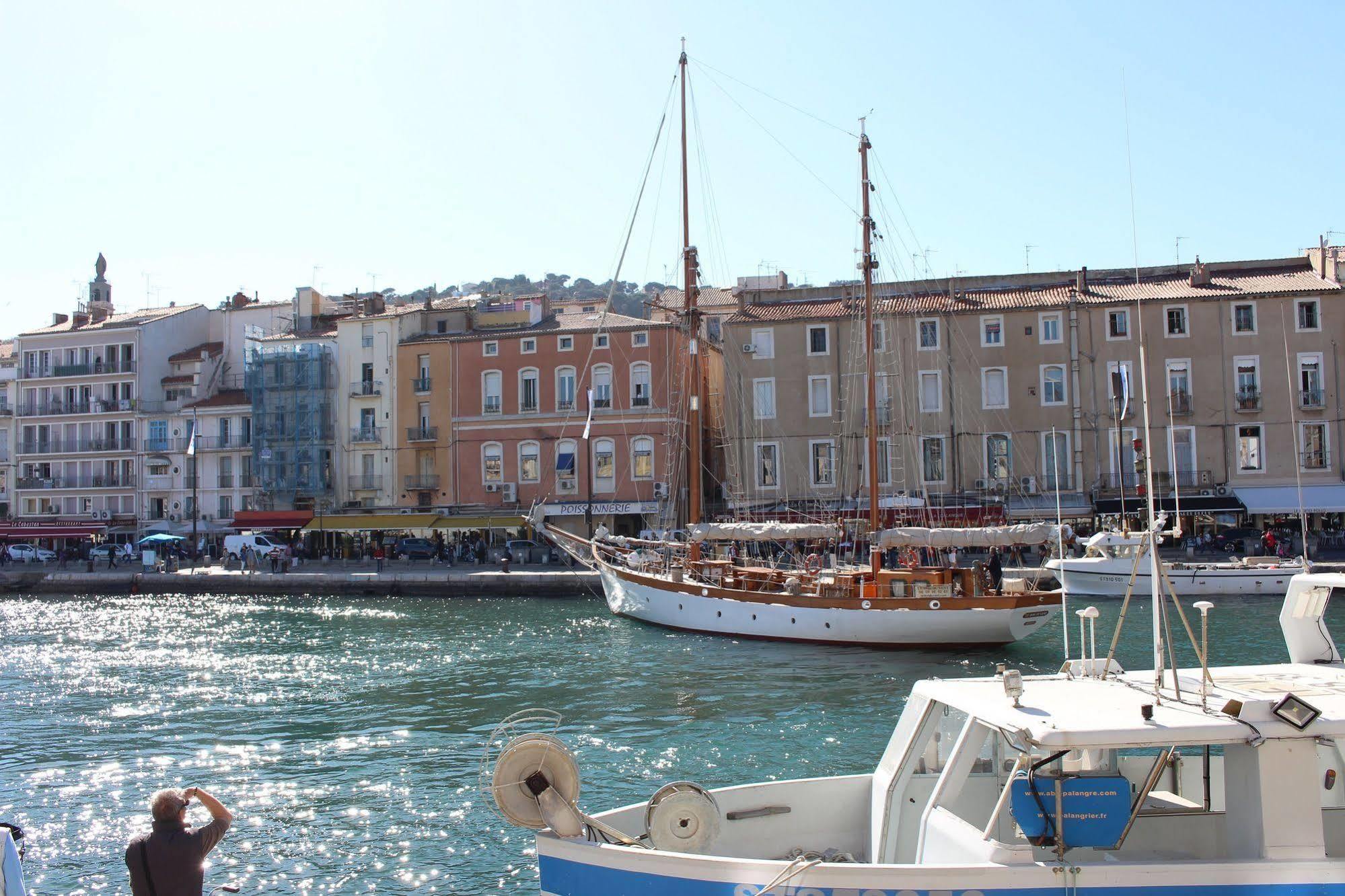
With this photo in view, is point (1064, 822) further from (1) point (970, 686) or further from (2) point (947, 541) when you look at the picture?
(2) point (947, 541)

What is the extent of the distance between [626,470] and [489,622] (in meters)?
18.5

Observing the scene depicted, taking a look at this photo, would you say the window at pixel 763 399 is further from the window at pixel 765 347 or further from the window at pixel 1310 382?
the window at pixel 1310 382

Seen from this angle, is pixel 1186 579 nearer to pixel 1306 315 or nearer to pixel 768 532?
pixel 768 532

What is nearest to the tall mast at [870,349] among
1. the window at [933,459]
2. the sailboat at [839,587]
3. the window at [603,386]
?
the sailboat at [839,587]

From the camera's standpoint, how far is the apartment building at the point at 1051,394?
4409cm

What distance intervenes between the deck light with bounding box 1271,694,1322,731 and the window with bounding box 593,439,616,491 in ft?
148

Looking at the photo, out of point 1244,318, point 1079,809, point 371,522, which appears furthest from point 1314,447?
point 1079,809

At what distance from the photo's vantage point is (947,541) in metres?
30.2

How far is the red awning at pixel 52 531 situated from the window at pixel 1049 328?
47.8 m

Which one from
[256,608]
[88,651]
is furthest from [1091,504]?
[88,651]

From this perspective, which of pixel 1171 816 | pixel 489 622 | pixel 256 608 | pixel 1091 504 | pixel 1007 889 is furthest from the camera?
pixel 1091 504

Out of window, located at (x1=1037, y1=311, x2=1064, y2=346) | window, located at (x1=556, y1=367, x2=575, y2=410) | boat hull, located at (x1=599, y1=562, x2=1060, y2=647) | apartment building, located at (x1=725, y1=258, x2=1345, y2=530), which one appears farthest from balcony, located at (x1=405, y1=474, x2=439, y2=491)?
window, located at (x1=1037, y1=311, x2=1064, y2=346)

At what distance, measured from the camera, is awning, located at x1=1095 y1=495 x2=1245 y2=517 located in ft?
139

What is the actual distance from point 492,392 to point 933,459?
2067 cm
